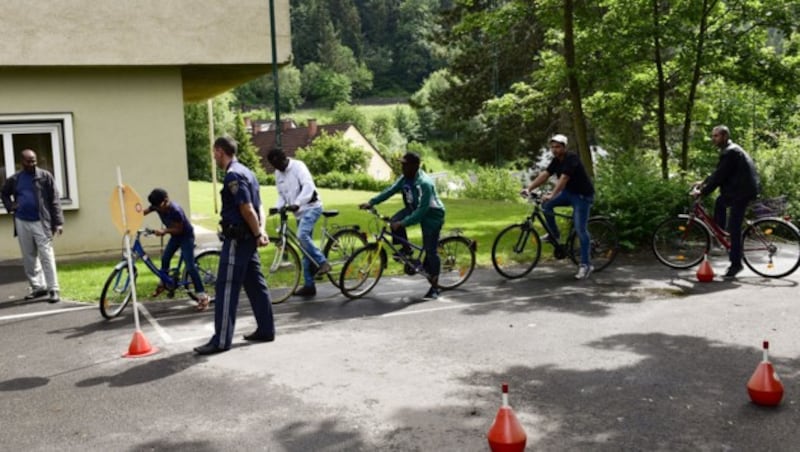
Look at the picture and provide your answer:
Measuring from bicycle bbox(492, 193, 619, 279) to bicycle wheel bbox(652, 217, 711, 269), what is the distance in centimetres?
68

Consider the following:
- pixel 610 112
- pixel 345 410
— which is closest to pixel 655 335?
pixel 345 410

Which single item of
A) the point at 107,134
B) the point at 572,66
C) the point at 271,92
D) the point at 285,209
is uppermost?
the point at 271,92

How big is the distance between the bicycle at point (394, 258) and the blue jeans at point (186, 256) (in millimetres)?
1682

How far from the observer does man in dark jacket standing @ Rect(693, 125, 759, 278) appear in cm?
1038

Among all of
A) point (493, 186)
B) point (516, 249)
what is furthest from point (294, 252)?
point (493, 186)

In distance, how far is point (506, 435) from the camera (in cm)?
455

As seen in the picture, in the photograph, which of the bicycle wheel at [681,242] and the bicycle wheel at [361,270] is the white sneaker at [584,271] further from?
the bicycle wheel at [361,270]

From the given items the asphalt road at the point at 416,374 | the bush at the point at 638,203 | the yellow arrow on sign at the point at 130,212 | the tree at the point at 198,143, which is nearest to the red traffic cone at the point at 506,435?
the asphalt road at the point at 416,374

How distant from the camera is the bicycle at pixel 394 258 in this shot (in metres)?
9.50

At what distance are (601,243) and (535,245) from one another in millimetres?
1157

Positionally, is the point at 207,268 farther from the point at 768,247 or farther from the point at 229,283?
the point at 768,247

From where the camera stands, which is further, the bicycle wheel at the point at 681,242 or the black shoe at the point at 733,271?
the bicycle wheel at the point at 681,242

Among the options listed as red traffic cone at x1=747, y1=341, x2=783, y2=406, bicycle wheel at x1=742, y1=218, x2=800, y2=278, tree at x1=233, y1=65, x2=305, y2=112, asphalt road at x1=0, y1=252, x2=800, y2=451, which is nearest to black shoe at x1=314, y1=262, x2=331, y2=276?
asphalt road at x1=0, y1=252, x2=800, y2=451

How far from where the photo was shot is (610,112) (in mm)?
16625
